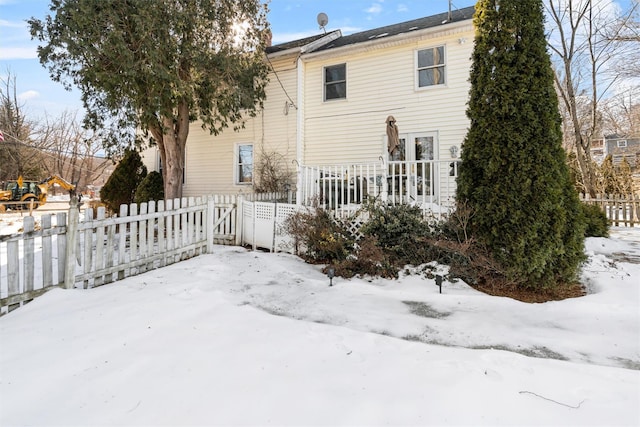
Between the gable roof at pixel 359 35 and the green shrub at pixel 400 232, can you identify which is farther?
the gable roof at pixel 359 35

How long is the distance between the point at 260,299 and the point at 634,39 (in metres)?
16.1

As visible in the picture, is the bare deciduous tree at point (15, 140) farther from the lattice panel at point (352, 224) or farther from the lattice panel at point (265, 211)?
the lattice panel at point (352, 224)

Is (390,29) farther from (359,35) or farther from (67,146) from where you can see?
(67,146)

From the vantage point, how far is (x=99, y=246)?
4.34m

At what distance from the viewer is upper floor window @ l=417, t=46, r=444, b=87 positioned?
969 centimetres

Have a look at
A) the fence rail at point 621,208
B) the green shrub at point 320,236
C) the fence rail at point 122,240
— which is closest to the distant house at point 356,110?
the fence rail at point 122,240

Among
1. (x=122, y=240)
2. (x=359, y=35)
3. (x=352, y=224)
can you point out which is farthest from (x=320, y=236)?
(x=359, y=35)

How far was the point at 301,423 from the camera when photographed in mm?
1899

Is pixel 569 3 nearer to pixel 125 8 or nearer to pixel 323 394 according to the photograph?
pixel 125 8

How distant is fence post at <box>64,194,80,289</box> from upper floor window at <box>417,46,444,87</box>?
9.48 m

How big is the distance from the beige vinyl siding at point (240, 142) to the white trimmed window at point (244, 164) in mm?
155

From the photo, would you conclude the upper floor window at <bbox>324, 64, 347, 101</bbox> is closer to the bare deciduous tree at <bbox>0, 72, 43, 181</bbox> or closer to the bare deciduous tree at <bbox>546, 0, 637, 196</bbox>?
the bare deciduous tree at <bbox>546, 0, 637, 196</bbox>

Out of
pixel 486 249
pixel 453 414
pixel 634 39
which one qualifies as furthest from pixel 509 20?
pixel 634 39

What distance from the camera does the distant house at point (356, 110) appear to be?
9.46 m
